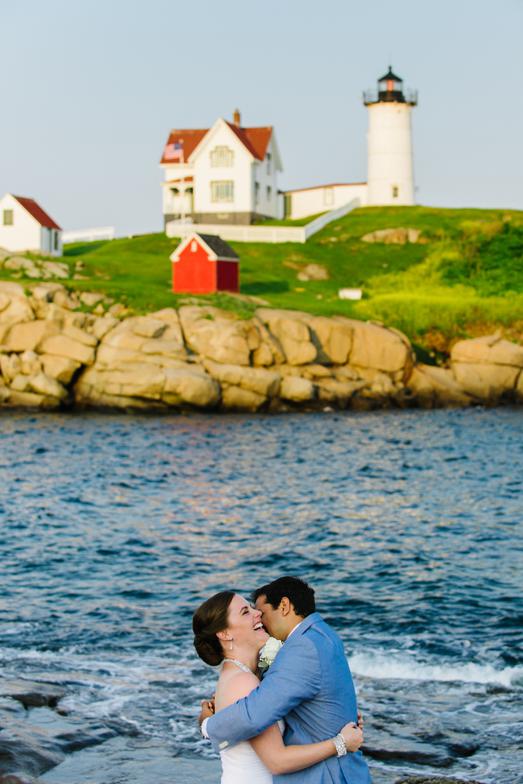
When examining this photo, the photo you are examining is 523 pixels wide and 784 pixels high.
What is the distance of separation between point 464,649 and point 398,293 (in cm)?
5342

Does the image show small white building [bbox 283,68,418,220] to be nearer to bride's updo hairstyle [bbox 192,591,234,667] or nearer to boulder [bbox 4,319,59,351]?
boulder [bbox 4,319,59,351]

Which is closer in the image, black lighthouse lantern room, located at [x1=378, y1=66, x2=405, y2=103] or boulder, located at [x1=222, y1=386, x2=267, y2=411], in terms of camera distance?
boulder, located at [x1=222, y1=386, x2=267, y2=411]

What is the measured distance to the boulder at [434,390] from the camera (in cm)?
5656

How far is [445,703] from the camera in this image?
1412cm

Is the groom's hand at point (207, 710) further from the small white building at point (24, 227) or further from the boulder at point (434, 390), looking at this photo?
the small white building at point (24, 227)

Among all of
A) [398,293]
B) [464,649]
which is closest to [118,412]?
[398,293]

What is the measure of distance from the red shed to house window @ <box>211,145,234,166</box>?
25407 mm

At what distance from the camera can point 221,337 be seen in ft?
174

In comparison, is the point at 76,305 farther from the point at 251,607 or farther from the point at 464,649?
the point at 251,607

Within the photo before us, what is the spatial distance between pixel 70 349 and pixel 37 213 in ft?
91.6

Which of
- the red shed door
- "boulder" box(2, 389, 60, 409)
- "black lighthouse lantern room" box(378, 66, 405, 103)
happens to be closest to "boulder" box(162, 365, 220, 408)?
"boulder" box(2, 389, 60, 409)

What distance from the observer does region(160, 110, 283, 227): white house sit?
290 ft

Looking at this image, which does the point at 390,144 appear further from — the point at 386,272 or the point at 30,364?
the point at 30,364

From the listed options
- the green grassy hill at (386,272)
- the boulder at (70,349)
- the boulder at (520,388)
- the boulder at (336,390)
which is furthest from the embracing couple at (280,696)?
the boulder at (520,388)
